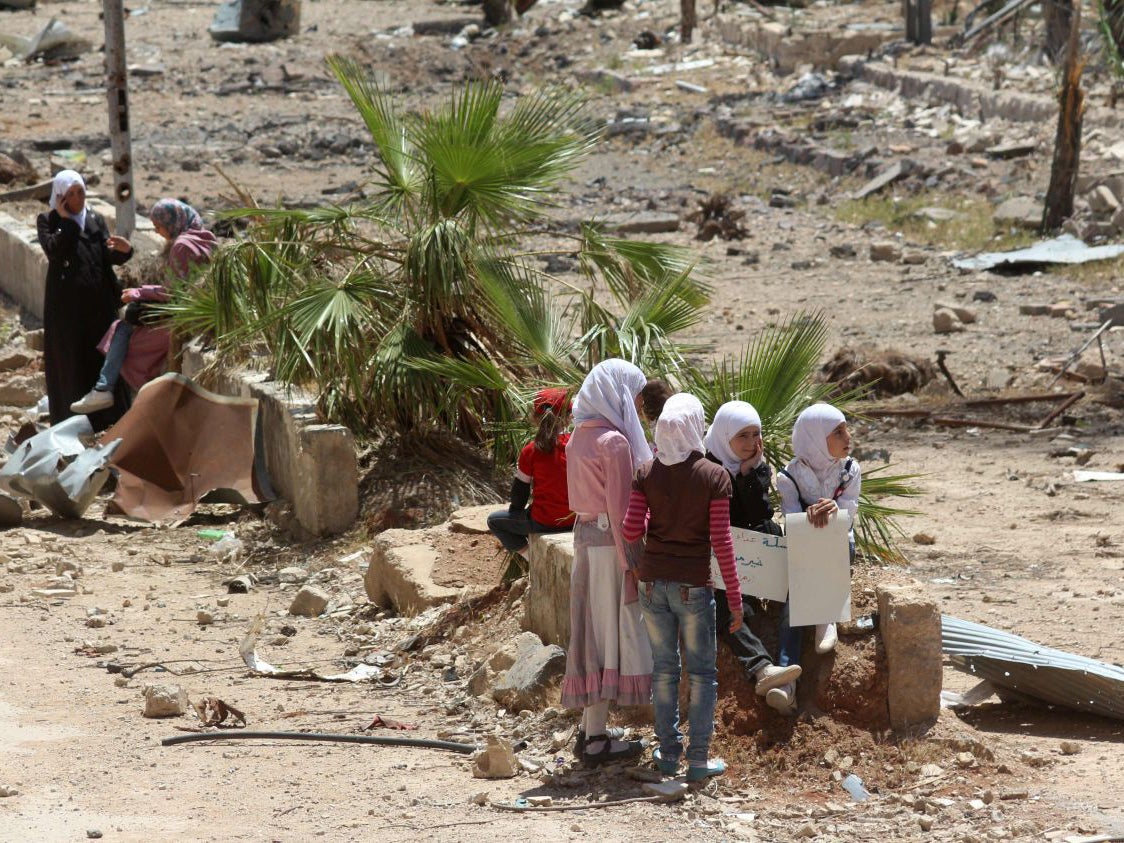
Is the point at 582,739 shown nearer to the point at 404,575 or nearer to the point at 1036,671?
the point at 1036,671

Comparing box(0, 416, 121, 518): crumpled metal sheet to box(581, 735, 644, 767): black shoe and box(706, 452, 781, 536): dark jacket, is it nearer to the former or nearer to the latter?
box(581, 735, 644, 767): black shoe

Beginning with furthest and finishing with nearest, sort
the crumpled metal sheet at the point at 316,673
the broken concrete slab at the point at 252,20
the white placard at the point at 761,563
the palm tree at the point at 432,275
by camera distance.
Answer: the broken concrete slab at the point at 252,20 < the palm tree at the point at 432,275 < the crumpled metal sheet at the point at 316,673 < the white placard at the point at 761,563

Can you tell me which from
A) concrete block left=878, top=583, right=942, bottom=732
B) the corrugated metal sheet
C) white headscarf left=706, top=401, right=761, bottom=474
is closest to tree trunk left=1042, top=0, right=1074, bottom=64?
the corrugated metal sheet

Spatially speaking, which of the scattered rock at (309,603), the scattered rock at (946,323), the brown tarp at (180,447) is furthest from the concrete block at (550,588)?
the scattered rock at (946,323)

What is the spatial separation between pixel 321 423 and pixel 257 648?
1.82 metres

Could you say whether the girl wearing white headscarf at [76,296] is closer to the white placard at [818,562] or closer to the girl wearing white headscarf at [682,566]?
the girl wearing white headscarf at [682,566]

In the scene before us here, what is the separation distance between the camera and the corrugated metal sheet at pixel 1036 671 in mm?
5547

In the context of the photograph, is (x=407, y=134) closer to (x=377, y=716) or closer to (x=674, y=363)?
(x=674, y=363)

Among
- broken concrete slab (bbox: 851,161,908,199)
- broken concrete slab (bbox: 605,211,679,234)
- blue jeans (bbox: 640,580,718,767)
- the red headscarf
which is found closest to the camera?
blue jeans (bbox: 640,580,718,767)

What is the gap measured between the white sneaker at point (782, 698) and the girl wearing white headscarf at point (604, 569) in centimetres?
41

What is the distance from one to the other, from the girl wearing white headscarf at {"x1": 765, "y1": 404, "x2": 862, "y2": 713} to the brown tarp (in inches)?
170

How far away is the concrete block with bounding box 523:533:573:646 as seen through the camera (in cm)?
598

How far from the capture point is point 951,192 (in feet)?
62.4

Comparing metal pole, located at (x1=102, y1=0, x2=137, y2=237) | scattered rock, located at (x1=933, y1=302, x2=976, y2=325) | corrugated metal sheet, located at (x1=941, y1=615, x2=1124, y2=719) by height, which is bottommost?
corrugated metal sheet, located at (x1=941, y1=615, x2=1124, y2=719)
